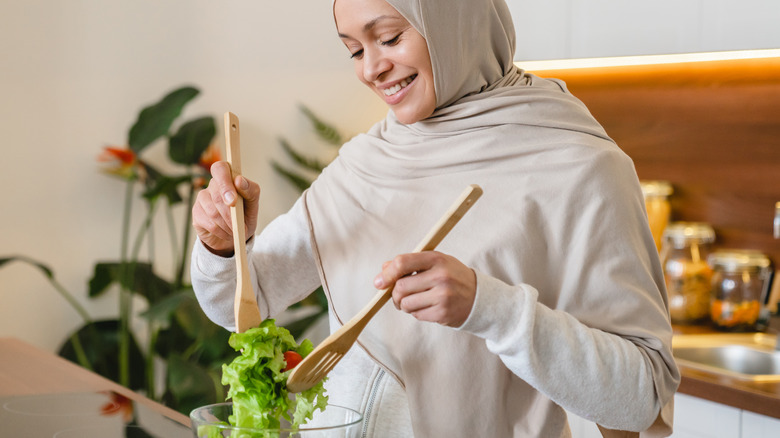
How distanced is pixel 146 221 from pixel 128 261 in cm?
15

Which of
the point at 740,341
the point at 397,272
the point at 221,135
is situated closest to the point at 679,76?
the point at 740,341

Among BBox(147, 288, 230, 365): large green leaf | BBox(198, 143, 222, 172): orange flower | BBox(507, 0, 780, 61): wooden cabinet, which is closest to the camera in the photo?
BBox(507, 0, 780, 61): wooden cabinet

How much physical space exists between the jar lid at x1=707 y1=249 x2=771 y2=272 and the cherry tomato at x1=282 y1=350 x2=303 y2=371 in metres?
1.74

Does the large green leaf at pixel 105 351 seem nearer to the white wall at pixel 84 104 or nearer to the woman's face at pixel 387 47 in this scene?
the white wall at pixel 84 104

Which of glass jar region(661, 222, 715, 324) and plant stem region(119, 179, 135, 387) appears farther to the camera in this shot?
plant stem region(119, 179, 135, 387)

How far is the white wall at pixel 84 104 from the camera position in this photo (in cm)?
255

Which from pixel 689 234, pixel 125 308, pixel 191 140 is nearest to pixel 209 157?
pixel 191 140

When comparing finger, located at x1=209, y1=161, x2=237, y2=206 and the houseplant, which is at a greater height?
finger, located at x1=209, y1=161, x2=237, y2=206

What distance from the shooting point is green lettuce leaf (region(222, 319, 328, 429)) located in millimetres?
879

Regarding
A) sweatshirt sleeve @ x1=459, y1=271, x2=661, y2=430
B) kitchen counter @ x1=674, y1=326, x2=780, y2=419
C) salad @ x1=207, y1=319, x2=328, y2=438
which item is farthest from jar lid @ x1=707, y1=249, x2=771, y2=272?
salad @ x1=207, y1=319, x2=328, y2=438

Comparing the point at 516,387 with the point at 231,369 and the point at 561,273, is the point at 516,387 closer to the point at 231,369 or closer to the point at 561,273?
the point at 561,273

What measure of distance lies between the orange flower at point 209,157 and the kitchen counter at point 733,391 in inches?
64.2

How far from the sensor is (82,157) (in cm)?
265

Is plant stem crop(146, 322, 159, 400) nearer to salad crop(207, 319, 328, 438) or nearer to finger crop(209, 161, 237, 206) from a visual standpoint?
finger crop(209, 161, 237, 206)
